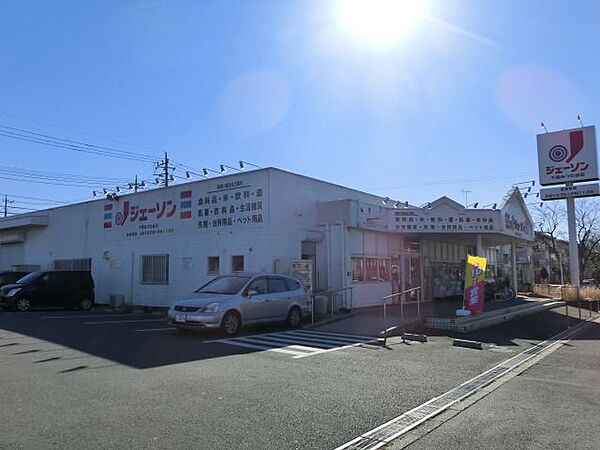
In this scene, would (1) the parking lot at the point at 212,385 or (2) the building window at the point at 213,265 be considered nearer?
(1) the parking lot at the point at 212,385

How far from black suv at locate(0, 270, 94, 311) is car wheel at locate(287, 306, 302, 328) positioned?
12.5 m

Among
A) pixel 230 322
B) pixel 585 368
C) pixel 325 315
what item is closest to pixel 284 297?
pixel 230 322

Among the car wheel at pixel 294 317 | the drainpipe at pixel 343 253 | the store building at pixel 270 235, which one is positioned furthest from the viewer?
the drainpipe at pixel 343 253

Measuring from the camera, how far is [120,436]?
523 cm

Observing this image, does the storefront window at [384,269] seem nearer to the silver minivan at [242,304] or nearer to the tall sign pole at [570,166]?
the silver minivan at [242,304]

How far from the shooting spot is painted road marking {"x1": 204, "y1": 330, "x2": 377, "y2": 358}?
37.6 feet

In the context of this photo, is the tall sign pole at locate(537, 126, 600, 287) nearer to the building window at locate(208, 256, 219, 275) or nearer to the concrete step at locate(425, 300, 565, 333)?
the concrete step at locate(425, 300, 565, 333)

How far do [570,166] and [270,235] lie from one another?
18.8 m

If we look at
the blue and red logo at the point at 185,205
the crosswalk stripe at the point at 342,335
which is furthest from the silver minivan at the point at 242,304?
the blue and red logo at the point at 185,205

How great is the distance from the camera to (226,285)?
14836mm

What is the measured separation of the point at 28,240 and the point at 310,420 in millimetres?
30735

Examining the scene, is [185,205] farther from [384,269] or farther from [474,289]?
[474,289]

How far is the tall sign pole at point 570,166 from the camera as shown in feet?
92.7

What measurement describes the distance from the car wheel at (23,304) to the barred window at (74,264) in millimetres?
5236
